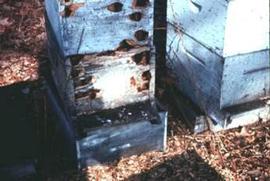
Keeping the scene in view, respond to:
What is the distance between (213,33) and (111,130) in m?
1.21

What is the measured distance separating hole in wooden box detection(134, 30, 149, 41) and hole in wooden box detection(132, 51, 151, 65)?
0.42 ft

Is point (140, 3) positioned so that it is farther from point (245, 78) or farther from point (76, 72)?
point (245, 78)

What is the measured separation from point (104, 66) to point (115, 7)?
49cm

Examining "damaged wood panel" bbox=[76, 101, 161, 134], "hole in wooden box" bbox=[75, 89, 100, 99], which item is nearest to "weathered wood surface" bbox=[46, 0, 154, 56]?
"hole in wooden box" bbox=[75, 89, 100, 99]

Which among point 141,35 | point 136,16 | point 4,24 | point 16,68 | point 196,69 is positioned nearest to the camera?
point 136,16

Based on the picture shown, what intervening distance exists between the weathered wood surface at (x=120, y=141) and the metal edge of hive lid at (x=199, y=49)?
59 cm

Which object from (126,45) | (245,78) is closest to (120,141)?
(126,45)

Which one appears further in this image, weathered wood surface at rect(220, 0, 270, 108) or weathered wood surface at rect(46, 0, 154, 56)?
weathered wood surface at rect(220, 0, 270, 108)

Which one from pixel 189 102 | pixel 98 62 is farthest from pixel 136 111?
pixel 189 102

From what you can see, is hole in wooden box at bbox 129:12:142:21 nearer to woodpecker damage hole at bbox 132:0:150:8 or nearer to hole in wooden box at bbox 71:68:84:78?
woodpecker damage hole at bbox 132:0:150:8

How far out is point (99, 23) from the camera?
327 cm

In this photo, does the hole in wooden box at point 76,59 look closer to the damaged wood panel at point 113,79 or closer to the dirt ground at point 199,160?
the damaged wood panel at point 113,79

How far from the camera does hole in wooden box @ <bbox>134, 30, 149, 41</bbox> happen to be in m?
3.44

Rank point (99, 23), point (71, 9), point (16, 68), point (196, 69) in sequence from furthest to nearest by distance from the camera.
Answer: point (16, 68) → point (196, 69) → point (99, 23) → point (71, 9)
